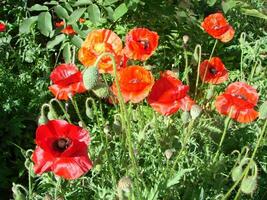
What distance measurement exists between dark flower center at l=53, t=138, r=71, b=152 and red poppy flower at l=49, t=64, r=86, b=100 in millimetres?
288

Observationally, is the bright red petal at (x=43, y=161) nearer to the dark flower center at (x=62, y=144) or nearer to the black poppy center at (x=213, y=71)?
the dark flower center at (x=62, y=144)

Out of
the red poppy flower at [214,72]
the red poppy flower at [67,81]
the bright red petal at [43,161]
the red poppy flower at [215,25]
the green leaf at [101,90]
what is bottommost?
the red poppy flower at [214,72]

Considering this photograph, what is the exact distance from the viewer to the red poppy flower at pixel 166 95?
1.71m

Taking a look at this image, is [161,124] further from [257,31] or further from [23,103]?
[257,31]

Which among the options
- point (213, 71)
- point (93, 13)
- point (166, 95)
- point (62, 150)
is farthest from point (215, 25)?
point (62, 150)

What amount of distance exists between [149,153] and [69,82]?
563mm

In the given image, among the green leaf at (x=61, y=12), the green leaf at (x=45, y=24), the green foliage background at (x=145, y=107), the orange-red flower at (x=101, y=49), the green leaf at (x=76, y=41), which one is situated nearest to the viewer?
the orange-red flower at (x=101, y=49)

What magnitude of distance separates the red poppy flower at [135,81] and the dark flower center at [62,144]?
0.97ft

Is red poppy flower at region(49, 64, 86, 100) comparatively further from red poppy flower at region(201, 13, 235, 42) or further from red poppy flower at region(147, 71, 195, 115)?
red poppy flower at region(201, 13, 235, 42)

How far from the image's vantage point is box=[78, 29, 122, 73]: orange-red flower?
5.92 ft

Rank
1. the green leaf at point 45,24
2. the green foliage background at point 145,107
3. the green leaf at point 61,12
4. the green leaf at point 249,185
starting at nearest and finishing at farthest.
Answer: the green leaf at point 249,185 < the green foliage background at point 145,107 < the green leaf at point 45,24 < the green leaf at point 61,12

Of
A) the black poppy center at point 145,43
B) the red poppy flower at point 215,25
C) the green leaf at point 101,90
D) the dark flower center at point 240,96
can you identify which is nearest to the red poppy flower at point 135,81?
the green leaf at point 101,90

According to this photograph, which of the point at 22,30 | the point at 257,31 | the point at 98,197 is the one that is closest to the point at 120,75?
the point at 98,197

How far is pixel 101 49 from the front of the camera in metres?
1.84
